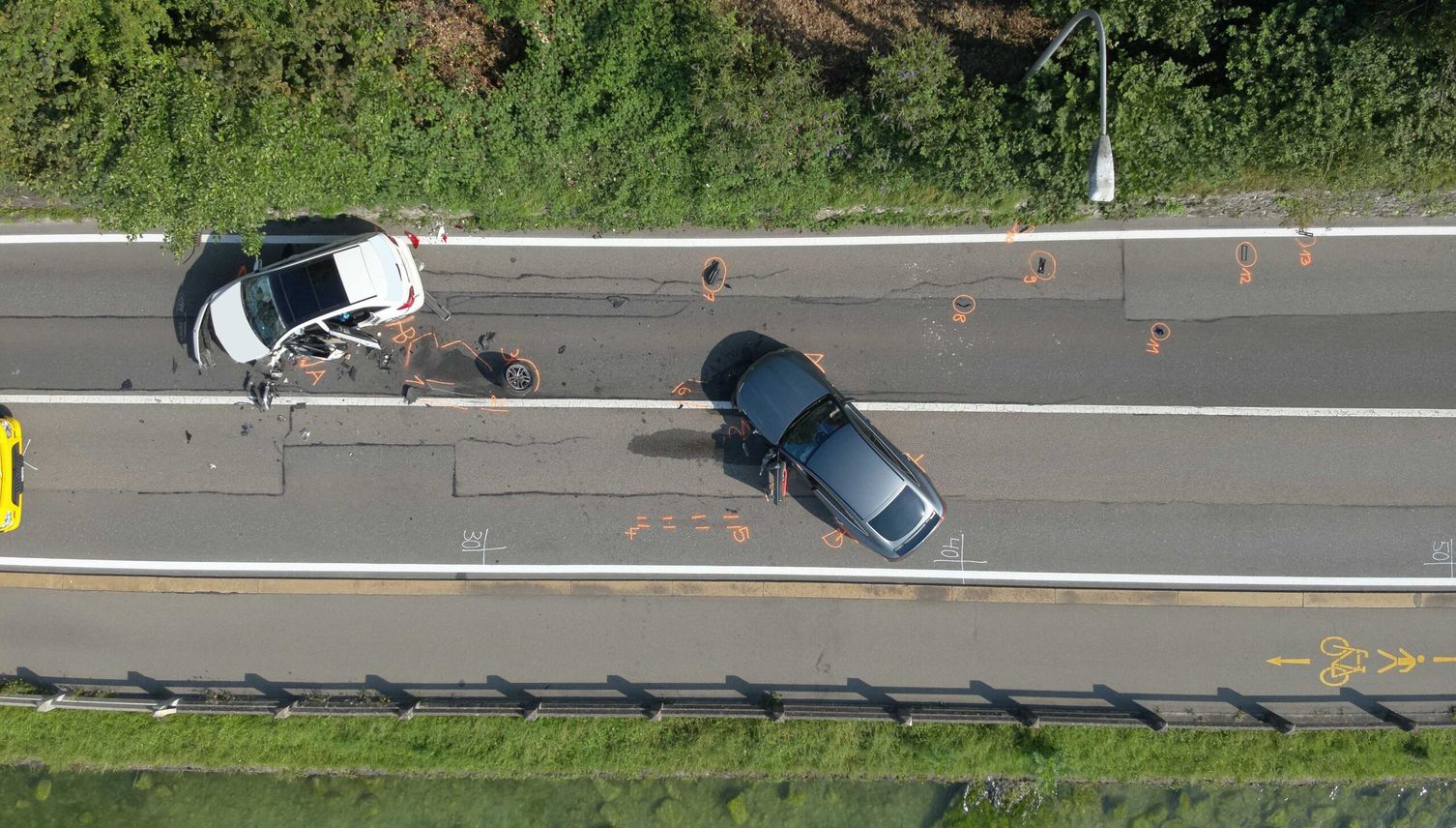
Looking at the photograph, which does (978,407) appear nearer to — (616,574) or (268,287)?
(616,574)

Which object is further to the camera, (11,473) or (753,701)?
(753,701)

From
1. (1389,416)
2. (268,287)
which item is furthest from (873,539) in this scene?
(268,287)

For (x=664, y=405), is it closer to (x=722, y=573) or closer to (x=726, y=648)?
(x=722, y=573)

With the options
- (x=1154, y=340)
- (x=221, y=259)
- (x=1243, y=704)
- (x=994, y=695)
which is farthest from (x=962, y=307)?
(x=221, y=259)

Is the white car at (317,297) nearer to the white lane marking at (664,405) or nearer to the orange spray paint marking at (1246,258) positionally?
the white lane marking at (664,405)

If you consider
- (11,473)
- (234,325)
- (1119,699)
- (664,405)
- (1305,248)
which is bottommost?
(1119,699)

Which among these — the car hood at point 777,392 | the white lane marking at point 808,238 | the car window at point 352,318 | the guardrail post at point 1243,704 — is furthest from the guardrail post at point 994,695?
the car window at point 352,318
